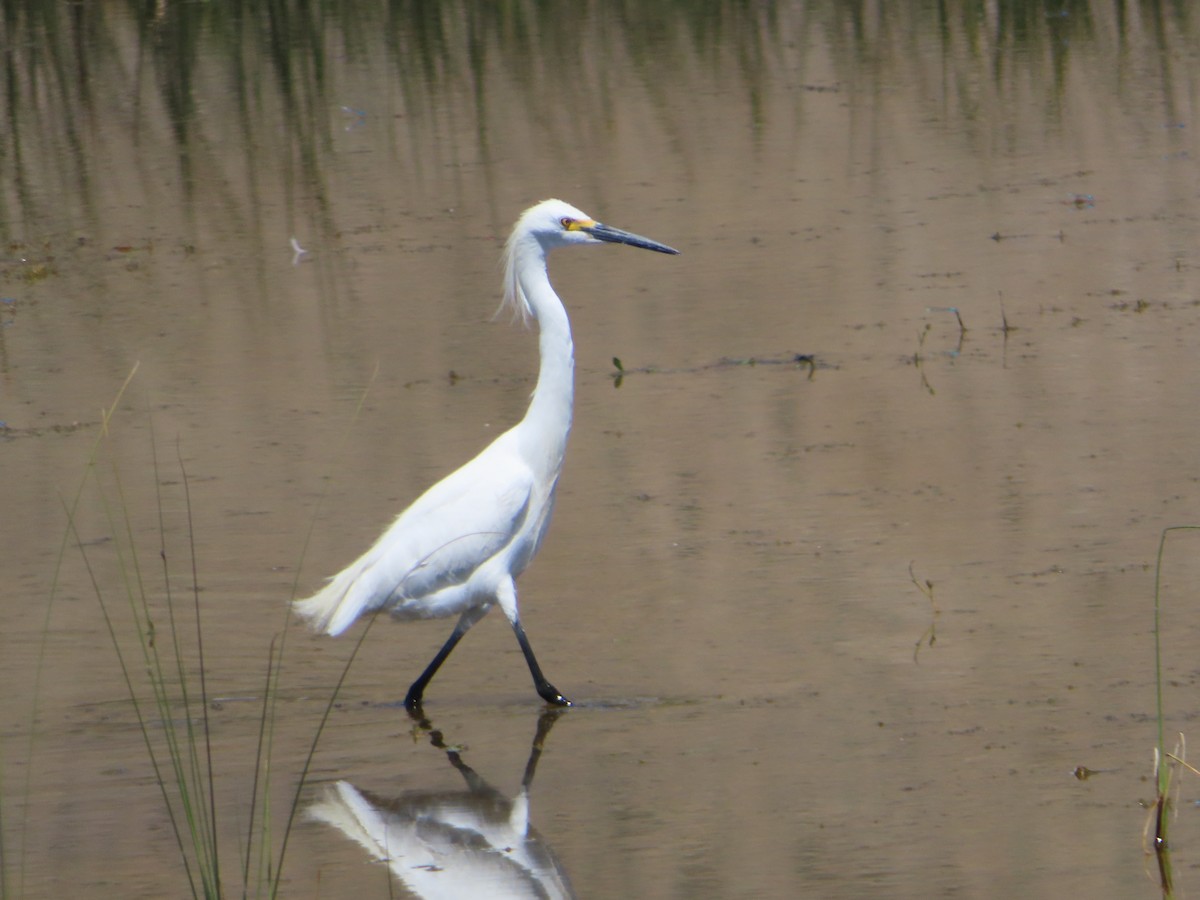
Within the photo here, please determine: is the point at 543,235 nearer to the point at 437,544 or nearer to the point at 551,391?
the point at 551,391

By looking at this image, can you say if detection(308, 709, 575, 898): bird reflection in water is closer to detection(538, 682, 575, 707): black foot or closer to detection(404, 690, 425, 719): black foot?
detection(538, 682, 575, 707): black foot

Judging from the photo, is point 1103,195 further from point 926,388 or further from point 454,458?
point 454,458

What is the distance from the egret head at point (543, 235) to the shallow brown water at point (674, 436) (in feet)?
2.89

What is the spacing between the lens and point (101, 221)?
11.6 m

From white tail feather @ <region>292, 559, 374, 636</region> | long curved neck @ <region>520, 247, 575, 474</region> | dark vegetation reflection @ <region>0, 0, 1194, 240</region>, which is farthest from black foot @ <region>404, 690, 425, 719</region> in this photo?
dark vegetation reflection @ <region>0, 0, 1194, 240</region>

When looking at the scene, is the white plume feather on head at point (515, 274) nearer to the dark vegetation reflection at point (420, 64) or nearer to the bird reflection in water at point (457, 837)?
the bird reflection in water at point (457, 837)

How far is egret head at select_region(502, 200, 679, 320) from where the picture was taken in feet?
18.8

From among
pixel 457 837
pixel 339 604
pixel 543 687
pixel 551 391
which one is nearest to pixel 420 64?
pixel 551 391

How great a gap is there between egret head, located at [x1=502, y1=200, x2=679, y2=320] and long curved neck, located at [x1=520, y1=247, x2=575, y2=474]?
0.35ft

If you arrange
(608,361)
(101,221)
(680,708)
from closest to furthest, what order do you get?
1. (680,708)
2. (608,361)
3. (101,221)

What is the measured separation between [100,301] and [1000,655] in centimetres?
599

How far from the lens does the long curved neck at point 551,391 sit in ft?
18.2

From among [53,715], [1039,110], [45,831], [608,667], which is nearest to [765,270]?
[1039,110]

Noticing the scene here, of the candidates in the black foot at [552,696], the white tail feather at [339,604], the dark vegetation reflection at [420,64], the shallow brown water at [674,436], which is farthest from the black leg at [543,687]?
the dark vegetation reflection at [420,64]
